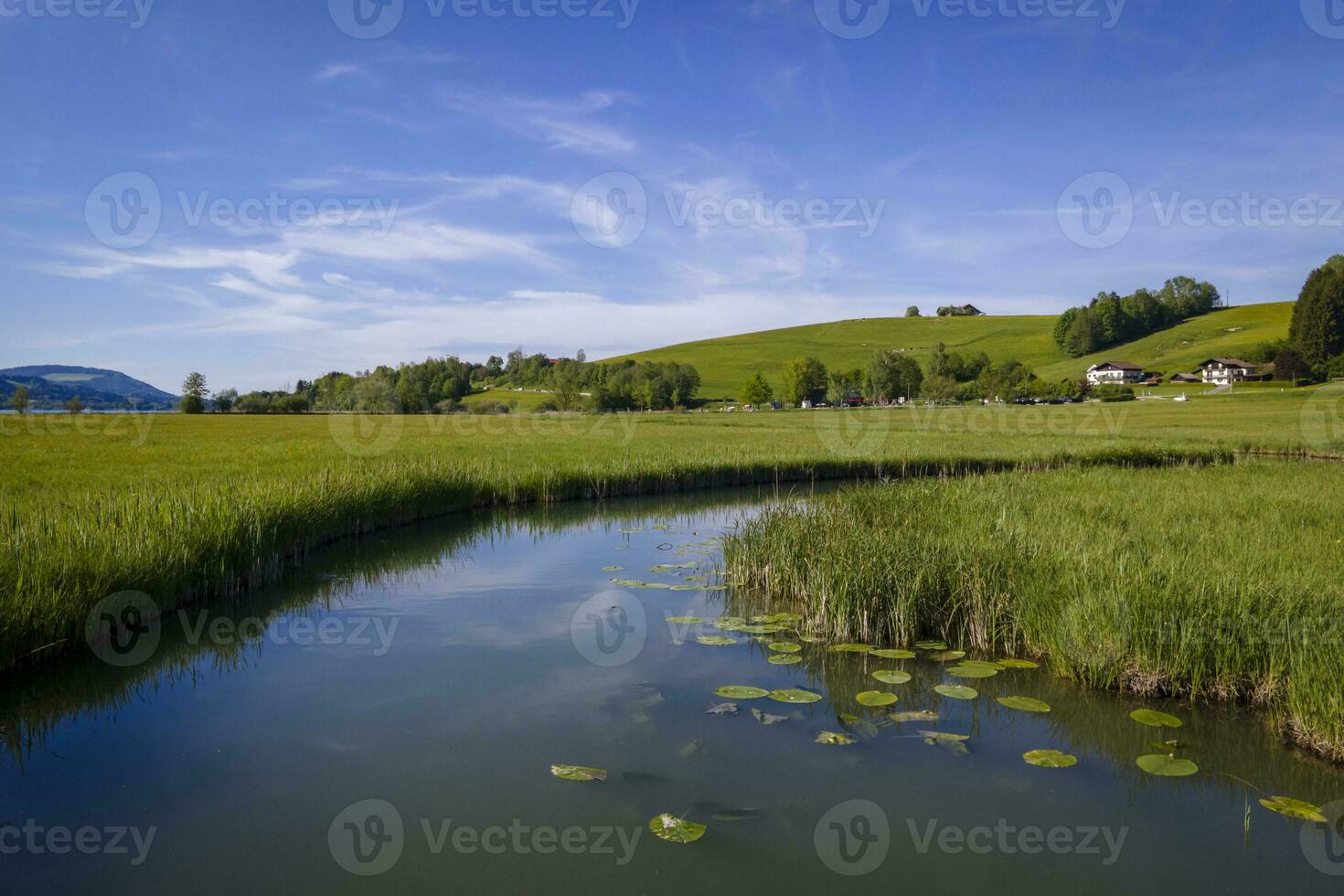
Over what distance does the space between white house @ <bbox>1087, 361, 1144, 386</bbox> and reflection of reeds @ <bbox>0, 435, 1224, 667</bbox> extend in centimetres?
8009

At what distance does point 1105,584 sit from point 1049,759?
2.90m

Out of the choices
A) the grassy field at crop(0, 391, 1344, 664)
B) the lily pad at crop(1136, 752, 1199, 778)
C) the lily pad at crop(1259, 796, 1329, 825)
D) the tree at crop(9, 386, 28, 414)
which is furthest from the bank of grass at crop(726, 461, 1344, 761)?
the tree at crop(9, 386, 28, 414)

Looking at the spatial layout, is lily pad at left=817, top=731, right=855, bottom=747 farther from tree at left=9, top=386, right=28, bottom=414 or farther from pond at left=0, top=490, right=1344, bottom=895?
tree at left=9, top=386, right=28, bottom=414

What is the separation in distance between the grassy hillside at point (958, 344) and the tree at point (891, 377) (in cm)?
1299

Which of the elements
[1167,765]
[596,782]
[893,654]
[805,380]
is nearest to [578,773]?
[596,782]

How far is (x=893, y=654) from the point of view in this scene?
8516 millimetres

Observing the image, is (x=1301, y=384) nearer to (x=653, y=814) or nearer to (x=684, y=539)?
(x=684, y=539)

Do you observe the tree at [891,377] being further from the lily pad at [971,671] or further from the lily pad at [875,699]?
the lily pad at [875,699]

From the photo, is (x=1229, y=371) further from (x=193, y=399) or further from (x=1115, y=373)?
(x=193, y=399)

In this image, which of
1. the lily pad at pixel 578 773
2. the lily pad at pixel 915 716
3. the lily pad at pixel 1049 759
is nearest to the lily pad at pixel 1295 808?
the lily pad at pixel 1049 759

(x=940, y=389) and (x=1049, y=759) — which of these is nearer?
(x=1049, y=759)

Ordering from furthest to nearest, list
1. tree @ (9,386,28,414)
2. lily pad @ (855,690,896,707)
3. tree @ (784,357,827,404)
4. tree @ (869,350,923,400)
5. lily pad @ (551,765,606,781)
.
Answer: tree @ (784,357,827,404) < tree @ (869,350,923,400) < tree @ (9,386,28,414) < lily pad @ (855,690,896,707) < lily pad @ (551,765,606,781)

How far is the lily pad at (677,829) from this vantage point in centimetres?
512

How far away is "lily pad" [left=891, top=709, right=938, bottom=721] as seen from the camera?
714 cm
